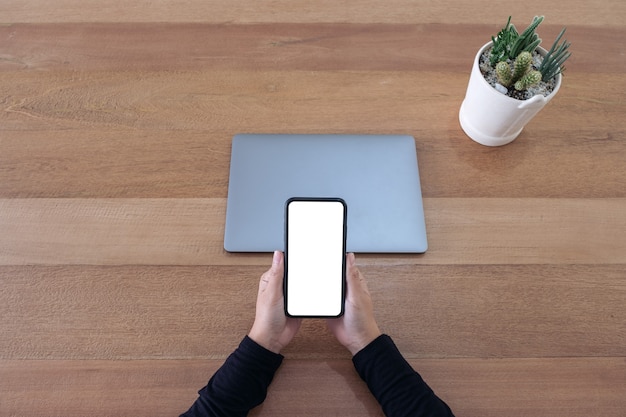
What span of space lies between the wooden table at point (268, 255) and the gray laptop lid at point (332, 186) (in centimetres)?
3

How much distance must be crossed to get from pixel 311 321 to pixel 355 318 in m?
0.08

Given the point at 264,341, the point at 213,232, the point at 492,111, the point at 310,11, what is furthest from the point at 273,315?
the point at 310,11

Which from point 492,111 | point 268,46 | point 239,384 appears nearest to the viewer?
point 239,384

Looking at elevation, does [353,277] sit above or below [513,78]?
below

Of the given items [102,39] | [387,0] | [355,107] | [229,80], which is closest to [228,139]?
[229,80]

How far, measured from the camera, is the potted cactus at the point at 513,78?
0.61 m

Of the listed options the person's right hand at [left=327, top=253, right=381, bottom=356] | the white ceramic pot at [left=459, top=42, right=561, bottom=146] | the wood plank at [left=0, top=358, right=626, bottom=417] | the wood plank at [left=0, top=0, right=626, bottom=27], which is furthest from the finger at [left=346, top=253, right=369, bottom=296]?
the wood plank at [left=0, top=0, right=626, bottom=27]

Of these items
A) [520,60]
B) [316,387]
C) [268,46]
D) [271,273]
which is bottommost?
[316,387]

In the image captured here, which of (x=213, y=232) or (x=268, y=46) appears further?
(x=268, y=46)

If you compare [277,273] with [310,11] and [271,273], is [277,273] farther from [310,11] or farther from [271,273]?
[310,11]

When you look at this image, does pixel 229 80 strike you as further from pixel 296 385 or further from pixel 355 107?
pixel 296 385

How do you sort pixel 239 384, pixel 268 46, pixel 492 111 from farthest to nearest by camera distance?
1. pixel 268 46
2. pixel 492 111
3. pixel 239 384

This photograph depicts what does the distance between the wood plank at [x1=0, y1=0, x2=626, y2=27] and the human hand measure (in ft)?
1.72

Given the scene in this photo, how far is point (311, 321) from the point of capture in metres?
0.63
